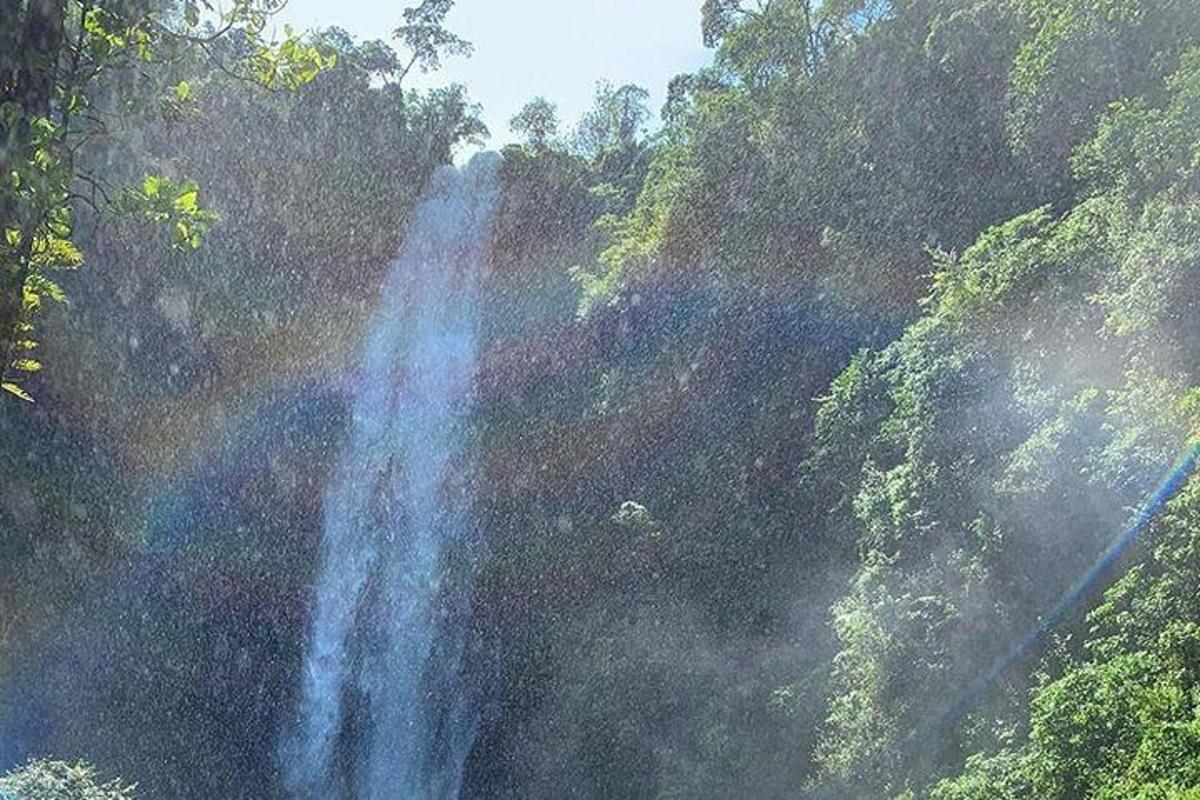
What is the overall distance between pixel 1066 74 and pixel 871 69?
488 cm

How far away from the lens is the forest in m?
9.20

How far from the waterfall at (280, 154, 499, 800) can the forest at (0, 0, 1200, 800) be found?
10 cm

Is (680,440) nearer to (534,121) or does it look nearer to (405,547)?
(405,547)

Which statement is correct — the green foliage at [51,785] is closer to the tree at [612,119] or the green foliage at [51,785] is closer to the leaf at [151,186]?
the leaf at [151,186]

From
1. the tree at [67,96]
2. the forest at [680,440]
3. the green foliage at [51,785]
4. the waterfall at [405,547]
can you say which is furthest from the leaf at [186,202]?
the waterfall at [405,547]

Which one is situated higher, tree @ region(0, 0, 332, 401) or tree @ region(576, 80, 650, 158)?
tree @ region(576, 80, 650, 158)

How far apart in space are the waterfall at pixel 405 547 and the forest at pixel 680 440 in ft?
0.32

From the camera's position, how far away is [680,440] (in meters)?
17.6

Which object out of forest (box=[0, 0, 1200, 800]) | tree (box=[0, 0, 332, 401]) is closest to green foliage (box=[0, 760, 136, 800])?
forest (box=[0, 0, 1200, 800])

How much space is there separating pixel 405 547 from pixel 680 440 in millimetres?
6963

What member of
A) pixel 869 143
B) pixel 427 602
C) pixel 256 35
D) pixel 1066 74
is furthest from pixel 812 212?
pixel 256 35

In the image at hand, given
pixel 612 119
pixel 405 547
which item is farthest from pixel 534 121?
pixel 405 547

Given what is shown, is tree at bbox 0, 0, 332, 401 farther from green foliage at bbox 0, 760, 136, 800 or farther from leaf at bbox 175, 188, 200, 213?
green foliage at bbox 0, 760, 136, 800

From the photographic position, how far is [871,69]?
16.9 m
